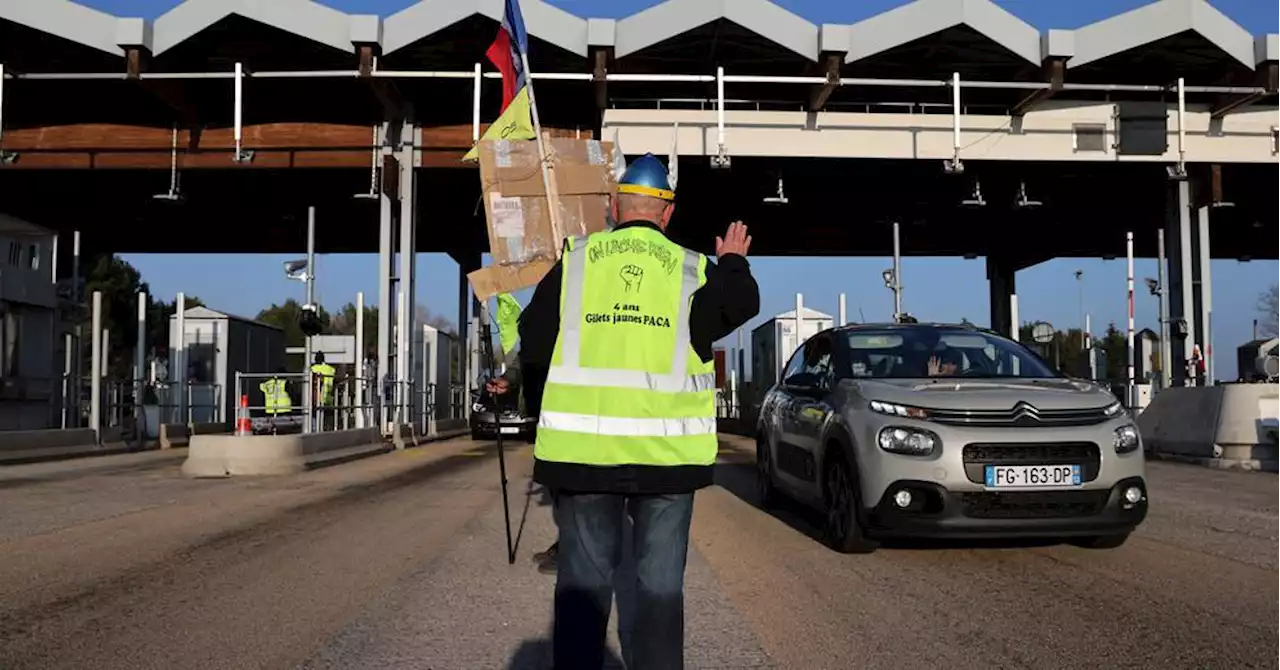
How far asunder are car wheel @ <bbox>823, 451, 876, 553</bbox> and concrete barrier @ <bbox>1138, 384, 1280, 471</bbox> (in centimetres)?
913

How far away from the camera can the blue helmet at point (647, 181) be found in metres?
3.43

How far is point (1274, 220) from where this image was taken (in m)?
30.3

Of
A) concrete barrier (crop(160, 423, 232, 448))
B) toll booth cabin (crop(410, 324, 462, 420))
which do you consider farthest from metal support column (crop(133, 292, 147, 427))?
toll booth cabin (crop(410, 324, 462, 420))

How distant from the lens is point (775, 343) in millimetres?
24609

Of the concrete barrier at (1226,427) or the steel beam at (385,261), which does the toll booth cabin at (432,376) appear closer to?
the steel beam at (385,261)

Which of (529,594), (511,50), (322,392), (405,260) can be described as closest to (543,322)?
(529,594)

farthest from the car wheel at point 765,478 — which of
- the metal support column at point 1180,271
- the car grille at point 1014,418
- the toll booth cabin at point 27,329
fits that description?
the metal support column at point 1180,271

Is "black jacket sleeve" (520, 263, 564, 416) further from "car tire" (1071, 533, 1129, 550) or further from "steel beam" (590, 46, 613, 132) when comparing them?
"steel beam" (590, 46, 613, 132)

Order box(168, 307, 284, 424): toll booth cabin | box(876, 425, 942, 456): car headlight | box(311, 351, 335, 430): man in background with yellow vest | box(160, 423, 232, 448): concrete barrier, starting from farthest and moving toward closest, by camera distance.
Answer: box(168, 307, 284, 424): toll booth cabin, box(160, 423, 232, 448): concrete barrier, box(311, 351, 335, 430): man in background with yellow vest, box(876, 425, 942, 456): car headlight

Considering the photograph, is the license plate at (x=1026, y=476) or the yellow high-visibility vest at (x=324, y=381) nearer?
the license plate at (x=1026, y=476)

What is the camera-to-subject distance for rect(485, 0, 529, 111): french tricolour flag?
740 cm

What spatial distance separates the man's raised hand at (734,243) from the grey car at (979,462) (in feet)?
11.8

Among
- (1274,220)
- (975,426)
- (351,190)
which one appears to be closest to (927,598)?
(975,426)

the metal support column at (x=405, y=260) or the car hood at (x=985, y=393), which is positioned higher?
the metal support column at (x=405, y=260)
